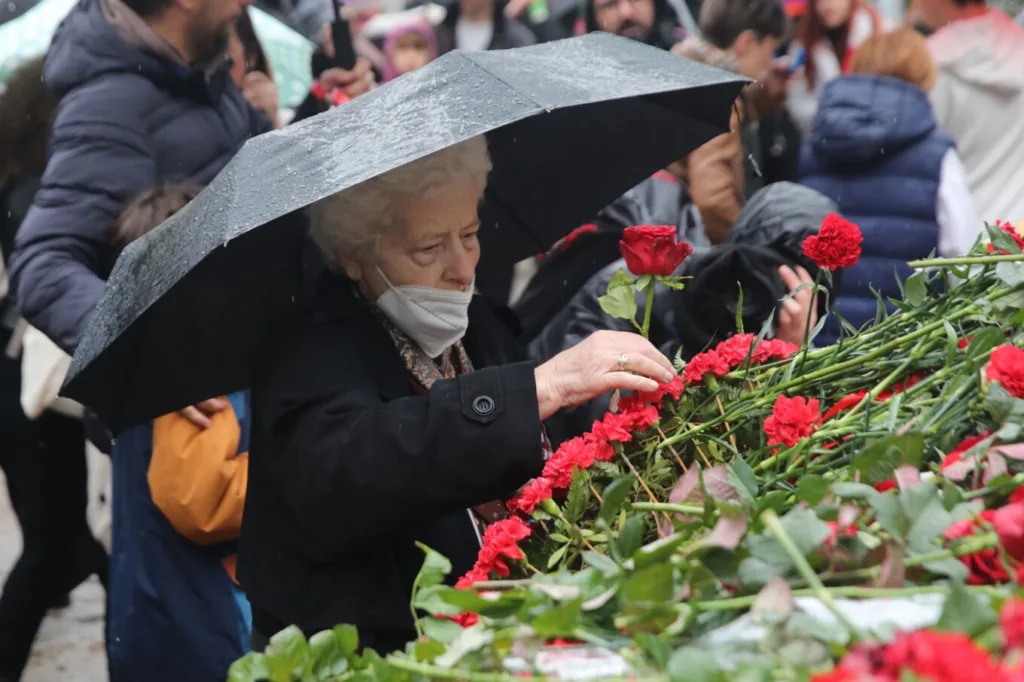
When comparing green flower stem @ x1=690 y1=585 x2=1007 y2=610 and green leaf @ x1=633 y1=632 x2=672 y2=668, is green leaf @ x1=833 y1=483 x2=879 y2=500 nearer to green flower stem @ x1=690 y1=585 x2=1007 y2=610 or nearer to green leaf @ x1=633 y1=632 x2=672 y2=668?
green flower stem @ x1=690 y1=585 x2=1007 y2=610

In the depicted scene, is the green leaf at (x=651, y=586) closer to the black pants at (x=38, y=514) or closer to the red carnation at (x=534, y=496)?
the red carnation at (x=534, y=496)

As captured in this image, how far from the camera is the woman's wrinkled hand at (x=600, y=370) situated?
73.0 inches

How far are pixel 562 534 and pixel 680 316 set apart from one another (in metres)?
1.36

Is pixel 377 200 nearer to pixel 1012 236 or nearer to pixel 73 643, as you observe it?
pixel 1012 236

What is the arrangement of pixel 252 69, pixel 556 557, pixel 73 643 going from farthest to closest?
1. pixel 252 69
2. pixel 73 643
3. pixel 556 557

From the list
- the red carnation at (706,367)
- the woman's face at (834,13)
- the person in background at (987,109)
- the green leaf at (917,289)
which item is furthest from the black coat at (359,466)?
the woman's face at (834,13)

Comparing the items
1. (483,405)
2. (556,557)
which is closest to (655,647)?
(556,557)

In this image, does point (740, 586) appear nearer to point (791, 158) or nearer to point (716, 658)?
point (716, 658)

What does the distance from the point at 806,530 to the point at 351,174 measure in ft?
3.06

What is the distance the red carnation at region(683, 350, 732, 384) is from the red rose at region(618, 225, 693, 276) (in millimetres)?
159

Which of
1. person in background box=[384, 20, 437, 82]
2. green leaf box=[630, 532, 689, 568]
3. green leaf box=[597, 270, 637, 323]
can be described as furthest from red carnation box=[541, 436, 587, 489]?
person in background box=[384, 20, 437, 82]

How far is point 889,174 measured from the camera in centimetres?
432

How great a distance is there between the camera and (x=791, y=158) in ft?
17.1

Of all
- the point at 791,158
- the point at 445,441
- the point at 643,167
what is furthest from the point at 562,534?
the point at 791,158
